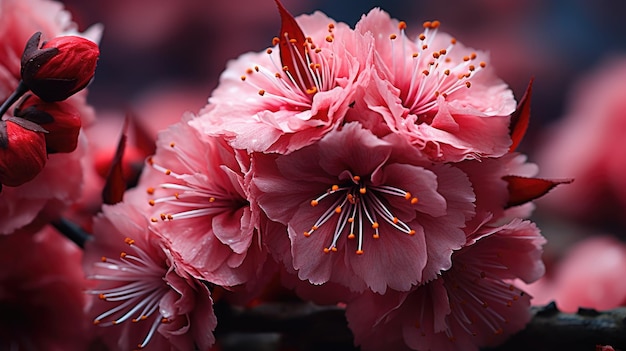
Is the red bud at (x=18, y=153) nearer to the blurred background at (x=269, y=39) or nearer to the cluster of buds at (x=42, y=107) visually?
the cluster of buds at (x=42, y=107)

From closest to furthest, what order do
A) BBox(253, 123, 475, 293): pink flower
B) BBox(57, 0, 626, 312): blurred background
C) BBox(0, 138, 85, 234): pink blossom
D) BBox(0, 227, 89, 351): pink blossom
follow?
1. BBox(253, 123, 475, 293): pink flower
2. BBox(0, 138, 85, 234): pink blossom
3. BBox(0, 227, 89, 351): pink blossom
4. BBox(57, 0, 626, 312): blurred background

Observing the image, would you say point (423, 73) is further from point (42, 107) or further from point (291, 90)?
point (42, 107)

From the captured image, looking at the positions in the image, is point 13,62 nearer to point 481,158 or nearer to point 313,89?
point 313,89

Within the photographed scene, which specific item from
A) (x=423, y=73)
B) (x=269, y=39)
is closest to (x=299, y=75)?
(x=423, y=73)

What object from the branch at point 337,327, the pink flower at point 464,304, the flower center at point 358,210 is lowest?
the branch at point 337,327

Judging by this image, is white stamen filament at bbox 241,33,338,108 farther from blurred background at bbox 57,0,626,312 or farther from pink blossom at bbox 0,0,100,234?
blurred background at bbox 57,0,626,312

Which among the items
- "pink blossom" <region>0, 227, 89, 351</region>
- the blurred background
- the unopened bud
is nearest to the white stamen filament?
the unopened bud

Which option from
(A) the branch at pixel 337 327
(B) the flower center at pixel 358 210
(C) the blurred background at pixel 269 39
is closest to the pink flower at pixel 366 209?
(B) the flower center at pixel 358 210
